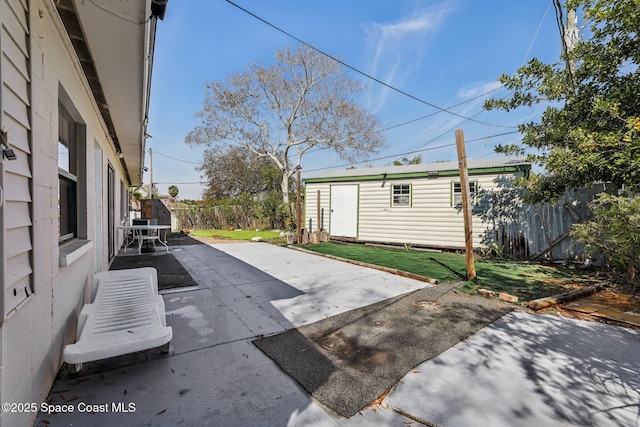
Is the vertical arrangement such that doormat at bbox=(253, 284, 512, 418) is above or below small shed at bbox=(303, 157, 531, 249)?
below

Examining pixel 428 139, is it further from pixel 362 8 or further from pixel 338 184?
pixel 362 8

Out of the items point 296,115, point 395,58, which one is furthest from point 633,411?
point 296,115

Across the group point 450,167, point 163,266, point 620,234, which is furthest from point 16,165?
point 450,167

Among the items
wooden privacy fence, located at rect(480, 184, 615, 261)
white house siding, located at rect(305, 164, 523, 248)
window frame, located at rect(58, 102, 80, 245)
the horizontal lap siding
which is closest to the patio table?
window frame, located at rect(58, 102, 80, 245)

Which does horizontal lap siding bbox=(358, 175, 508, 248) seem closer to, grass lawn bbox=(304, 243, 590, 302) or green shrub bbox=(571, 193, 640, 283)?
grass lawn bbox=(304, 243, 590, 302)

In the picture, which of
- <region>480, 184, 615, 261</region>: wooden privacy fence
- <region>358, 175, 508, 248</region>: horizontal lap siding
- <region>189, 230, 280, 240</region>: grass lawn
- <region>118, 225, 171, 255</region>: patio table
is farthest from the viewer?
<region>189, 230, 280, 240</region>: grass lawn

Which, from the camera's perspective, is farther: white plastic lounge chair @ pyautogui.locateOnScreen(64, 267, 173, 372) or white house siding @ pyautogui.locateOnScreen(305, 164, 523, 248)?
white house siding @ pyautogui.locateOnScreen(305, 164, 523, 248)

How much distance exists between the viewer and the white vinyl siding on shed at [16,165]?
4.16 feet

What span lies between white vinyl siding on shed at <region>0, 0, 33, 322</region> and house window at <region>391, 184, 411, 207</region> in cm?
912

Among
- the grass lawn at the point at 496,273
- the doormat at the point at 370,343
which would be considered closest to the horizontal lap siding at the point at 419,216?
the grass lawn at the point at 496,273

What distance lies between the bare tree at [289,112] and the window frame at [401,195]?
8.34 m

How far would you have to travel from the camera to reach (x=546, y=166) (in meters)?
5.12

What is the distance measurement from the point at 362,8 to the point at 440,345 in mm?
8031

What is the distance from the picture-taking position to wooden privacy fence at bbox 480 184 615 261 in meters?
6.48
